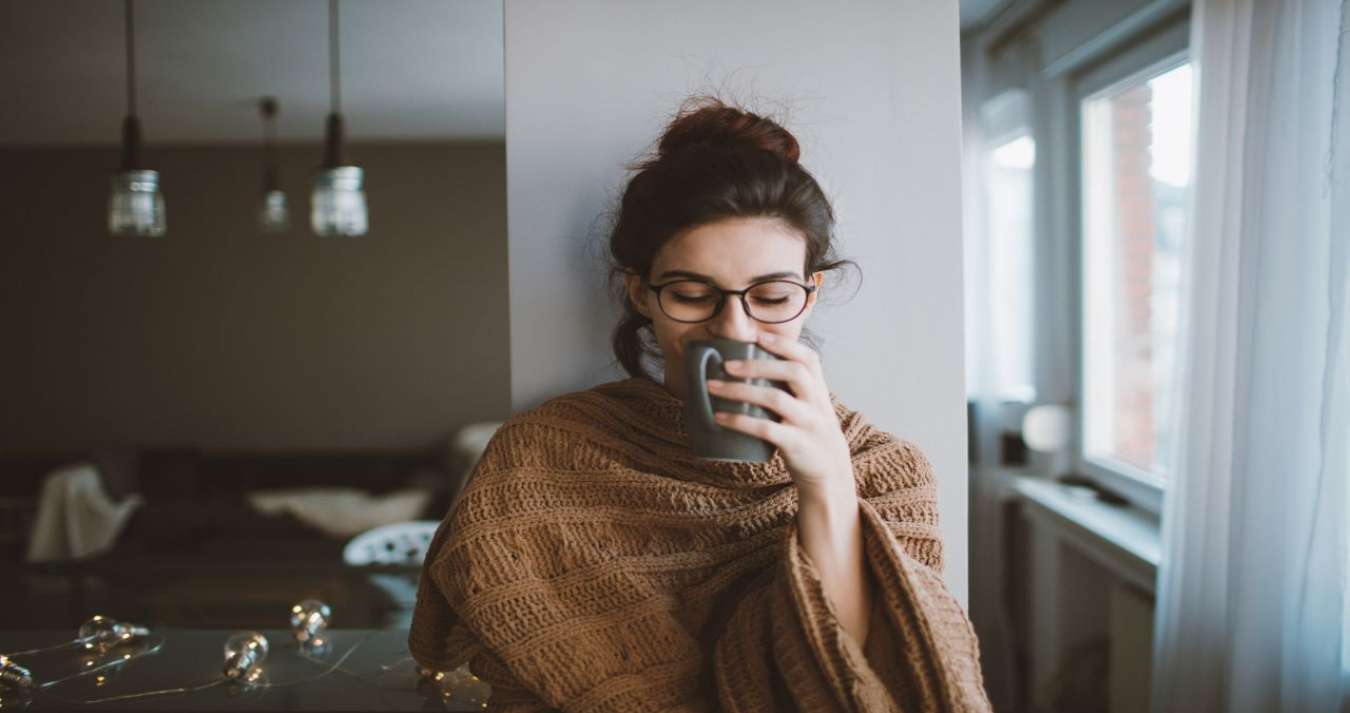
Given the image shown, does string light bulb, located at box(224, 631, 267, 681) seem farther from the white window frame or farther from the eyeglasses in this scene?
the white window frame

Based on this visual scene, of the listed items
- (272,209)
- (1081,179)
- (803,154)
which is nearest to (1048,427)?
(1081,179)

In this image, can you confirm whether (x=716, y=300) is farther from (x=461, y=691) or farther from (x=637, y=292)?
(x=461, y=691)

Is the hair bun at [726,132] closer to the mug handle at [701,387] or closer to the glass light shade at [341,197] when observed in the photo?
the mug handle at [701,387]

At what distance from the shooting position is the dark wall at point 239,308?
5441 mm

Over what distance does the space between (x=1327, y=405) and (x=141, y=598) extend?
337cm

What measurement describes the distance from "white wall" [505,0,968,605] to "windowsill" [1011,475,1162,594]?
1130mm

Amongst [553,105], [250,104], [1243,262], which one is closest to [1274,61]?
[1243,262]

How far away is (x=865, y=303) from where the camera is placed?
1116 mm

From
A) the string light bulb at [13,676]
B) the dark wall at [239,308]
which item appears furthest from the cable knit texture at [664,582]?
the dark wall at [239,308]

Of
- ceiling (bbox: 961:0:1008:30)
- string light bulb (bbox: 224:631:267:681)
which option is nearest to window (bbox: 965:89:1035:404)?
ceiling (bbox: 961:0:1008:30)

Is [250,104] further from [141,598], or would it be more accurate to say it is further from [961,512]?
[961,512]

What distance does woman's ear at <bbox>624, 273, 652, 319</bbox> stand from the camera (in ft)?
3.10

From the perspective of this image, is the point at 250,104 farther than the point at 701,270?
Yes

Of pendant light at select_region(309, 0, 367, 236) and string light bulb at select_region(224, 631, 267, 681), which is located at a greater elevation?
pendant light at select_region(309, 0, 367, 236)
